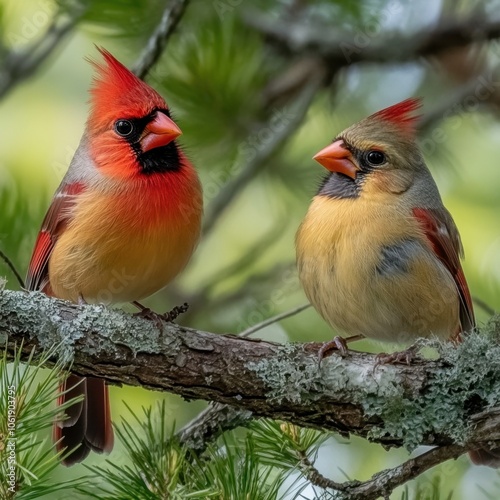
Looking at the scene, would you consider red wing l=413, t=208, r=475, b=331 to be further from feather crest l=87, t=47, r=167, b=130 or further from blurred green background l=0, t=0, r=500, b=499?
feather crest l=87, t=47, r=167, b=130

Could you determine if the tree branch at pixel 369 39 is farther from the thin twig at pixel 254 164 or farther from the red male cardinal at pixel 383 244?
the red male cardinal at pixel 383 244

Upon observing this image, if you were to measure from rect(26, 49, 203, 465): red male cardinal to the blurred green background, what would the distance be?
0.33 m

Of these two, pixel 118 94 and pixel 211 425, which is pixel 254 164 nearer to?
pixel 118 94

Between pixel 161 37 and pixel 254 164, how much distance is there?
0.74 meters

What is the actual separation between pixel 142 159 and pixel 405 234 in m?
0.96

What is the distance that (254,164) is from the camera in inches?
154

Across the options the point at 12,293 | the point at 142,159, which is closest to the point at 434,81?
the point at 142,159

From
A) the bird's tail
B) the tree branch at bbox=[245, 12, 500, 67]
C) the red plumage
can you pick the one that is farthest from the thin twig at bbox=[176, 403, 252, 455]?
the tree branch at bbox=[245, 12, 500, 67]

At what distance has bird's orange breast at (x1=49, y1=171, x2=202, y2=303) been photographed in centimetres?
307

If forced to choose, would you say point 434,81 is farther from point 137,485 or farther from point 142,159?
point 137,485

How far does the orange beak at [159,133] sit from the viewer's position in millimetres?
3213

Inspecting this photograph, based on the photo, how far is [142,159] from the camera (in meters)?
3.29

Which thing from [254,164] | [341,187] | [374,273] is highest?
[254,164]

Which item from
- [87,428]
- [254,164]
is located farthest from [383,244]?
[87,428]
